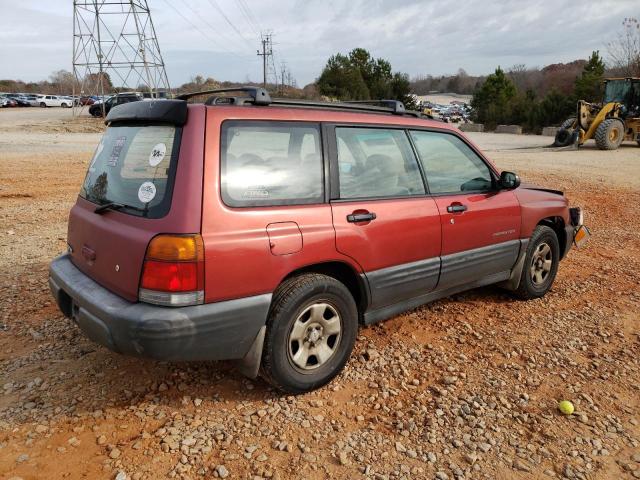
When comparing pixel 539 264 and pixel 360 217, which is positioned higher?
pixel 360 217

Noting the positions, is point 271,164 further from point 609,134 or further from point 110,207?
point 609,134

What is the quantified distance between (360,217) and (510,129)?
113 feet

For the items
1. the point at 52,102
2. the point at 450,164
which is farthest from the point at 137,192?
the point at 52,102

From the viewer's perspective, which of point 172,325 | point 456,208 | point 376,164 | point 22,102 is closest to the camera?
point 172,325

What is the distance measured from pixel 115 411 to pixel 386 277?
1.87m

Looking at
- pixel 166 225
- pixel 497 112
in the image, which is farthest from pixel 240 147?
pixel 497 112

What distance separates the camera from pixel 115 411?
9.45ft

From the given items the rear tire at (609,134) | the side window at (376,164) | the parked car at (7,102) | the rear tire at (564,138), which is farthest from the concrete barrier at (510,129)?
the parked car at (7,102)

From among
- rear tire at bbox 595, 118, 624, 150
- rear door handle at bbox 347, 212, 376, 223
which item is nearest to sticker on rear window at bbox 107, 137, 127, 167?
rear door handle at bbox 347, 212, 376, 223

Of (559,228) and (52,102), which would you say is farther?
(52,102)

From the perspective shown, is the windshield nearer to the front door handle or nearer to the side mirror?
the side mirror

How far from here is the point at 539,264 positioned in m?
4.62

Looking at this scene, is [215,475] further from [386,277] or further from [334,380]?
[386,277]

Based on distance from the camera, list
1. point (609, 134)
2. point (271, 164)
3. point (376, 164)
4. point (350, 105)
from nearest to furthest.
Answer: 1. point (271, 164)
2. point (376, 164)
3. point (350, 105)
4. point (609, 134)
